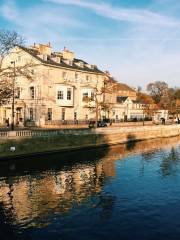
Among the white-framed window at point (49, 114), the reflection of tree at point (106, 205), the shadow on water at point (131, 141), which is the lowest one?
the reflection of tree at point (106, 205)

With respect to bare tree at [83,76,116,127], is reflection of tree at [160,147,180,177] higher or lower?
lower

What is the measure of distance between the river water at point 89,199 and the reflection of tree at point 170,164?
114mm

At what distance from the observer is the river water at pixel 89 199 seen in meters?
21.9

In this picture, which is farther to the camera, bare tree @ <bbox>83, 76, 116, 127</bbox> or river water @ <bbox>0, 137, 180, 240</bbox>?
bare tree @ <bbox>83, 76, 116, 127</bbox>

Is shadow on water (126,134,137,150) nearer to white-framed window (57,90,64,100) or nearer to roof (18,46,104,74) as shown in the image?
white-framed window (57,90,64,100)

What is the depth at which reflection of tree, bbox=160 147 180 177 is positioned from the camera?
4094 centimetres

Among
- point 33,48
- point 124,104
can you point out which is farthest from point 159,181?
point 124,104

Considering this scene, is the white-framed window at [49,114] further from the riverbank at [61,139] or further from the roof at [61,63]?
the riverbank at [61,139]

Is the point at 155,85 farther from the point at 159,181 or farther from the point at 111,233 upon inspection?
the point at 111,233

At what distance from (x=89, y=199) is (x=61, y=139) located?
24864 mm

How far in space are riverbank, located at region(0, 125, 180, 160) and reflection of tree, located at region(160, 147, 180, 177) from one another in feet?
38.1

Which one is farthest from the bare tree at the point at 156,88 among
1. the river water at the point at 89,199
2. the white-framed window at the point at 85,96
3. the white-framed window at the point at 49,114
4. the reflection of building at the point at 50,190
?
the reflection of building at the point at 50,190

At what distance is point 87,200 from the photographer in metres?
28.0

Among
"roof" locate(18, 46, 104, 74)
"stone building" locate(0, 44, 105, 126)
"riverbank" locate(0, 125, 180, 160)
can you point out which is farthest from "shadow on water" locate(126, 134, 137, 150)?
"roof" locate(18, 46, 104, 74)
